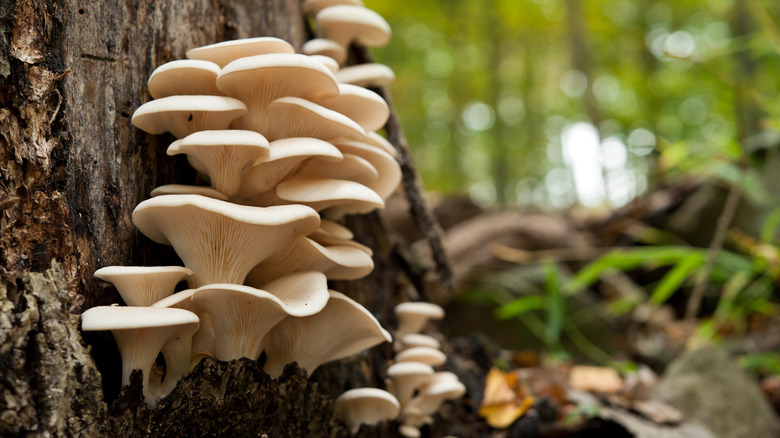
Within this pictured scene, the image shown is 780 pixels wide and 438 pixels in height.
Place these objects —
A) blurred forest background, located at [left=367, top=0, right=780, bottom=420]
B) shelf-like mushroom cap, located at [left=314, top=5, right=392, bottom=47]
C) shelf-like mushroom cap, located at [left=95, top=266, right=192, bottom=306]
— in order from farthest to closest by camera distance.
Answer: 1. blurred forest background, located at [left=367, top=0, right=780, bottom=420]
2. shelf-like mushroom cap, located at [left=314, top=5, right=392, bottom=47]
3. shelf-like mushroom cap, located at [left=95, top=266, right=192, bottom=306]

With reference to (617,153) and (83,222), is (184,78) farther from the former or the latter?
(617,153)

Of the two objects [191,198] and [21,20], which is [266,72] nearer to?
[191,198]

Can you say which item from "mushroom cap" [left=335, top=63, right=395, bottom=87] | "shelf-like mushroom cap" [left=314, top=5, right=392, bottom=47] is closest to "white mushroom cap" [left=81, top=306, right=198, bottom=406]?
"mushroom cap" [left=335, top=63, right=395, bottom=87]

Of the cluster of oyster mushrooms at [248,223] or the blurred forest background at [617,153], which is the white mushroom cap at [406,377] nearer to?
the cluster of oyster mushrooms at [248,223]

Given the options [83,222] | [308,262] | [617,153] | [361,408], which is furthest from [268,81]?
[617,153]

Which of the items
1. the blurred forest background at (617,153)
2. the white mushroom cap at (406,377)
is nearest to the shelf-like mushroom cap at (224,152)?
the white mushroom cap at (406,377)

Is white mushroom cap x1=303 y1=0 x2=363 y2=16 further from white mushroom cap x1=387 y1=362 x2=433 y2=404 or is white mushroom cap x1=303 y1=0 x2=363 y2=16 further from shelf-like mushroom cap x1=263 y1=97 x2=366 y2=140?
white mushroom cap x1=387 y1=362 x2=433 y2=404

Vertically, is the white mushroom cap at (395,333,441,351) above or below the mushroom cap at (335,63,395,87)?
below
